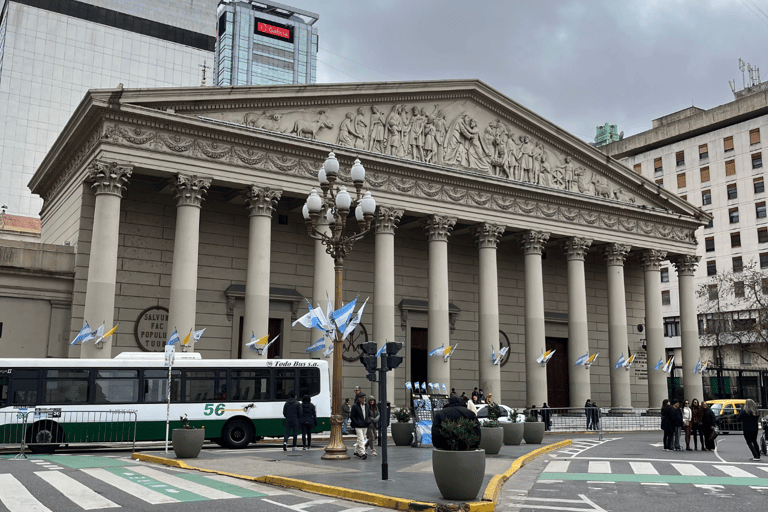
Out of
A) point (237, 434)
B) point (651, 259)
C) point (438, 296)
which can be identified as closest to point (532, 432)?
point (237, 434)

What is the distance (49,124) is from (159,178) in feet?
176

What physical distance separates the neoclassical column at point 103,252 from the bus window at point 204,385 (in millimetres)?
5267

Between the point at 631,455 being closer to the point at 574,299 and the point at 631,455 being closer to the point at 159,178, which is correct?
the point at 574,299

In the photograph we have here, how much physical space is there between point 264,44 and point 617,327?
126207 millimetres

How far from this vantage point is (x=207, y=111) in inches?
1187

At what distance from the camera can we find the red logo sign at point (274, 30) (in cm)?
14950

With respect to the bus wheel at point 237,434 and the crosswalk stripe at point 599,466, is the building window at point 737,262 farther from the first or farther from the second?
the bus wheel at point 237,434

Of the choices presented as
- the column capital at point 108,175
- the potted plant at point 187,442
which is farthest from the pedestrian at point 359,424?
the column capital at point 108,175

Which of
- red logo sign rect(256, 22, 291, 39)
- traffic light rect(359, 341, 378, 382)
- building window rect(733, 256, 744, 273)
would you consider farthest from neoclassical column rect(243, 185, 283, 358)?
red logo sign rect(256, 22, 291, 39)

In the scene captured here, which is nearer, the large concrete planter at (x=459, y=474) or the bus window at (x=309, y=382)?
the large concrete planter at (x=459, y=474)

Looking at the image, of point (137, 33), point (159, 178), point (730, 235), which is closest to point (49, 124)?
point (137, 33)

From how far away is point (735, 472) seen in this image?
52.4 feet

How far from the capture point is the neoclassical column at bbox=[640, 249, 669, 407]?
136 feet

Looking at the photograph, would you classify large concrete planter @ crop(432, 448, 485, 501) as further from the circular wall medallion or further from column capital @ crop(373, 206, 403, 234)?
column capital @ crop(373, 206, 403, 234)
